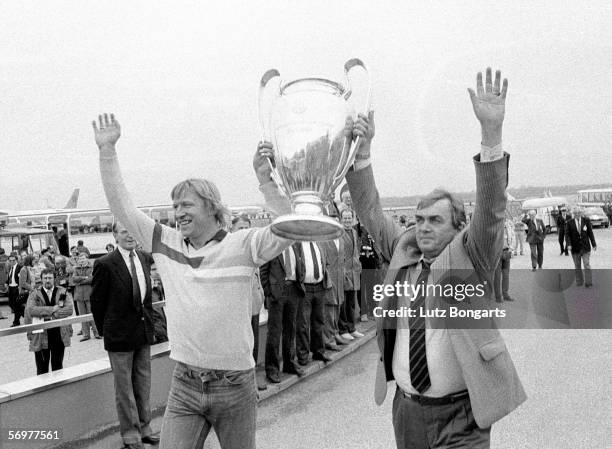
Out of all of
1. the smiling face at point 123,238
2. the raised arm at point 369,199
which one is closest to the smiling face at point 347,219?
the smiling face at point 123,238

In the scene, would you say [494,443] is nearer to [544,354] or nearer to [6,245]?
[544,354]

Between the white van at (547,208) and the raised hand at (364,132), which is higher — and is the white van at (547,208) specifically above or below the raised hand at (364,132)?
below

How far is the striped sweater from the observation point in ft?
7.98

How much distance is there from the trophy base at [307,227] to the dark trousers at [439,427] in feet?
2.89

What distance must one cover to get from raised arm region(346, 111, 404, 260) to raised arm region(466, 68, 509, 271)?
0.44 metres

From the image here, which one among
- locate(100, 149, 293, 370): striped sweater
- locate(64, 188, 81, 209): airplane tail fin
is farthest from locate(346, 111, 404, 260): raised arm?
locate(64, 188, 81, 209): airplane tail fin

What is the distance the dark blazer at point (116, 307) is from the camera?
13.5 feet

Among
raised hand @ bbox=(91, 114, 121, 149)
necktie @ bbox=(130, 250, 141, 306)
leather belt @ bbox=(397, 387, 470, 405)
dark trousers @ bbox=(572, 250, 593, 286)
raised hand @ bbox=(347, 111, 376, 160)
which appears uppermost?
raised hand @ bbox=(91, 114, 121, 149)

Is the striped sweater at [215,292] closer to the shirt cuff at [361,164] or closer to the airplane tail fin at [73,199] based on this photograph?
the shirt cuff at [361,164]

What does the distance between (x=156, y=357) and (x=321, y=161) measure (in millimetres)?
3706

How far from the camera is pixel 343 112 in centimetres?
211

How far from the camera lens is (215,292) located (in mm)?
2445

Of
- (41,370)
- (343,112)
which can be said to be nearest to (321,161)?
(343,112)

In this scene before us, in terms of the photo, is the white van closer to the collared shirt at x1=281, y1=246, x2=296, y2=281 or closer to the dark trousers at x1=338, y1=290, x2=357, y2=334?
the dark trousers at x1=338, y1=290, x2=357, y2=334
